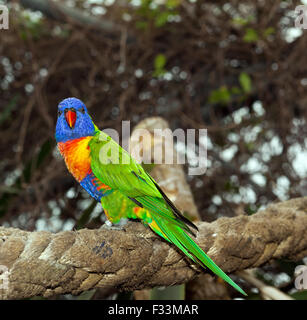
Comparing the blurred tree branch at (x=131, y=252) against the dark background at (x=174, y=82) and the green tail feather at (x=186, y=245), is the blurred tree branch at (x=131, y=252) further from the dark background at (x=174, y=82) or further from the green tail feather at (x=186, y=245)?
the dark background at (x=174, y=82)

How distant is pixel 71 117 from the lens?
1.11 m

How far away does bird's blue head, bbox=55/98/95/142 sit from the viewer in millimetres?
1117

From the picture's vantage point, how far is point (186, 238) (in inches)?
35.5

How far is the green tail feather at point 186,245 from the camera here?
864 mm

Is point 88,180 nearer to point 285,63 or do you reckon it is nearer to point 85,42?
point 85,42

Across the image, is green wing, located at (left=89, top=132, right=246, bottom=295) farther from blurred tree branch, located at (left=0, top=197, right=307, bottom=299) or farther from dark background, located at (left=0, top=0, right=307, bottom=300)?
dark background, located at (left=0, top=0, right=307, bottom=300)

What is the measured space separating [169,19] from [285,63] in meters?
0.73

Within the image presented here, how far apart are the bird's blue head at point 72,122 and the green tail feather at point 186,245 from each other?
37 centimetres

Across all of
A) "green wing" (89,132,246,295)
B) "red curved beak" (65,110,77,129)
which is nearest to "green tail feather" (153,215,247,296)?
"green wing" (89,132,246,295)

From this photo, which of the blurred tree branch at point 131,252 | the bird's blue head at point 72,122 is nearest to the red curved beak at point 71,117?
the bird's blue head at point 72,122

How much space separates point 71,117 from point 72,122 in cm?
1

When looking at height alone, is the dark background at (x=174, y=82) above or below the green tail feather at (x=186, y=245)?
above

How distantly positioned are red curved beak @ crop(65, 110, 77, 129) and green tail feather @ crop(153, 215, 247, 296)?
1.27 ft
